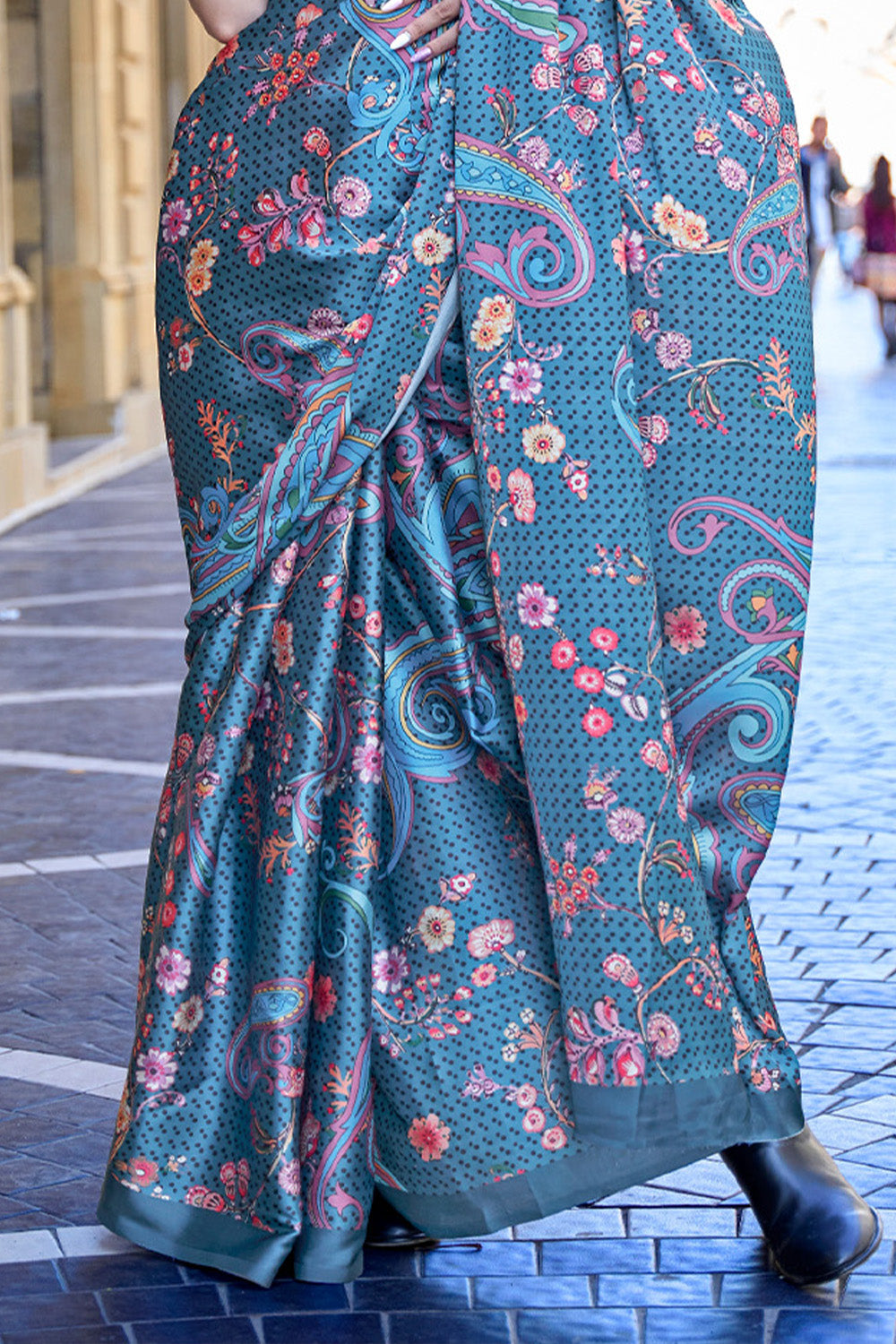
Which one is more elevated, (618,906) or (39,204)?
(618,906)

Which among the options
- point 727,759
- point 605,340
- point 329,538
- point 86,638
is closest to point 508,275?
point 605,340

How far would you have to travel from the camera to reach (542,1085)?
2.36 meters

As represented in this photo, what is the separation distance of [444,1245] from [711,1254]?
1.05 ft

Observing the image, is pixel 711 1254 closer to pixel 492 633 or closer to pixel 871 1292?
pixel 871 1292

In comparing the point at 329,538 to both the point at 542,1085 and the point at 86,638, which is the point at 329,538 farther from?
the point at 86,638

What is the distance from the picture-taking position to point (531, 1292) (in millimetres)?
2451

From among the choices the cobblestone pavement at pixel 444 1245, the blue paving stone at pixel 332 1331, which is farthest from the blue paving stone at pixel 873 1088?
the blue paving stone at pixel 332 1331

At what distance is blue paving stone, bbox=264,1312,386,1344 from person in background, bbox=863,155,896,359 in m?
18.3

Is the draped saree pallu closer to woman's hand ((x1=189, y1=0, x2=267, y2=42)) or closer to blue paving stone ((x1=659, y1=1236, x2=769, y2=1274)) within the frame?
woman's hand ((x1=189, y1=0, x2=267, y2=42))

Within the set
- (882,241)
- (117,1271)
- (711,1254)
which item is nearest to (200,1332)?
(117,1271)

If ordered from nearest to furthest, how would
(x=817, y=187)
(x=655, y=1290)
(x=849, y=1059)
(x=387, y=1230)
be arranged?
(x=655, y=1290)
(x=387, y=1230)
(x=849, y=1059)
(x=817, y=187)

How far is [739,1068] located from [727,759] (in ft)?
1.12

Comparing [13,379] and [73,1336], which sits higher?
[73,1336]

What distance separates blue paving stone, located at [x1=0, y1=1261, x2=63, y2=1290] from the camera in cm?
248
